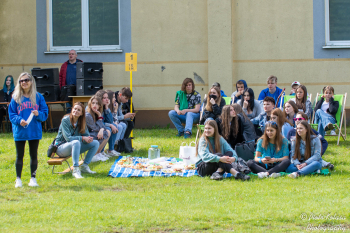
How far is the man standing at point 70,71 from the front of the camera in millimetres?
11398

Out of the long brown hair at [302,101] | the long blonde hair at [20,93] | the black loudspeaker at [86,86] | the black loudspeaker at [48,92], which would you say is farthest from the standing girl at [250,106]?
the black loudspeaker at [48,92]

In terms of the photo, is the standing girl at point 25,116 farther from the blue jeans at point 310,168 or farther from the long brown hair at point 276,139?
the blue jeans at point 310,168

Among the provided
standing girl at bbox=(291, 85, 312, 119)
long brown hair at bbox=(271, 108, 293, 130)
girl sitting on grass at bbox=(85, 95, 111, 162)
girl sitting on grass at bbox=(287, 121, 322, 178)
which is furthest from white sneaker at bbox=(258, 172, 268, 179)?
standing girl at bbox=(291, 85, 312, 119)

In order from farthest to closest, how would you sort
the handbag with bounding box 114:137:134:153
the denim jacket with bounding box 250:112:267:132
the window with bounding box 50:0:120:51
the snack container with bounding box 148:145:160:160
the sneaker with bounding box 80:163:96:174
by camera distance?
the window with bounding box 50:0:120:51
the handbag with bounding box 114:137:134:153
the denim jacket with bounding box 250:112:267:132
the snack container with bounding box 148:145:160:160
the sneaker with bounding box 80:163:96:174

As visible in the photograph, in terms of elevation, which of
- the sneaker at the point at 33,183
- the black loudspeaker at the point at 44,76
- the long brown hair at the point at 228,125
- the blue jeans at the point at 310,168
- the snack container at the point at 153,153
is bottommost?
the sneaker at the point at 33,183

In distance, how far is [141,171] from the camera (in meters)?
6.86

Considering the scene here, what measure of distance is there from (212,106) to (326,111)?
8.20 feet

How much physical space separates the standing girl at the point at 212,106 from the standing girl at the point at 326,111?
6.69 feet

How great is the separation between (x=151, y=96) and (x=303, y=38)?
431 cm

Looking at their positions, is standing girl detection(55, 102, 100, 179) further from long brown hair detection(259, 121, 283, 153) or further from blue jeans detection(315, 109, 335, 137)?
blue jeans detection(315, 109, 335, 137)

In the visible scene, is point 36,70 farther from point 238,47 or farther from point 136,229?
point 136,229

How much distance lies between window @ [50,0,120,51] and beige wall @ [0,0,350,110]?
0.56 metres

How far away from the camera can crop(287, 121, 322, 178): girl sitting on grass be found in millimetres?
6574

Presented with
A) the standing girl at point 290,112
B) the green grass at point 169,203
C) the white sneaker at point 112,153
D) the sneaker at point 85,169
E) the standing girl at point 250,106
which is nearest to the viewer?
the green grass at point 169,203
